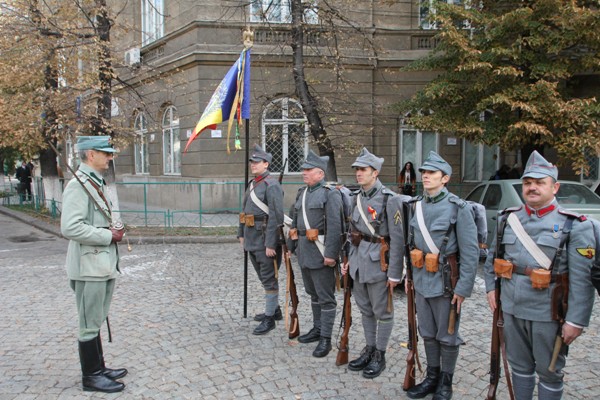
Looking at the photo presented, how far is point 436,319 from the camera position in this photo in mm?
3910

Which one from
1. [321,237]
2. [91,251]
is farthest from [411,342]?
[91,251]

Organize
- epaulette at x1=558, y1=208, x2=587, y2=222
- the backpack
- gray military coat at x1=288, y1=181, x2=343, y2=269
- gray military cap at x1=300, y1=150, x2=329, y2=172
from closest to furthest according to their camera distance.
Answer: the backpack < epaulette at x1=558, y1=208, x2=587, y2=222 < gray military coat at x1=288, y1=181, x2=343, y2=269 < gray military cap at x1=300, y1=150, x2=329, y2=172

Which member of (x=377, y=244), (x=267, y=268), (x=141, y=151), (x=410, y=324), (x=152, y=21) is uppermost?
(x=152, y=21)

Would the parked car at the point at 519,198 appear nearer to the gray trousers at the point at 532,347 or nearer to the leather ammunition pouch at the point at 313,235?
the leather ammunition pouch at the point at 313,235

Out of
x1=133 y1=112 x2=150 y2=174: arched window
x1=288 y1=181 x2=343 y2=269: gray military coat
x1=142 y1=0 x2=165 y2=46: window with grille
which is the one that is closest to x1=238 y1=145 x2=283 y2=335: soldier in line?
x1=288 y1=181 x2=343 y2=269: gray military coat

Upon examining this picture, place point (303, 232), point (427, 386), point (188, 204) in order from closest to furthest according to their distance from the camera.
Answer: point (427, 386) → point (303, 232) → point (188, 204)

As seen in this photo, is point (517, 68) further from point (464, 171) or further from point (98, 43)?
point (98, 43)

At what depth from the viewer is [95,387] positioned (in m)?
4.11

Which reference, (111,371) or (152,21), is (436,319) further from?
(152,21)

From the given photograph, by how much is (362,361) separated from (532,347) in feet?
5.42

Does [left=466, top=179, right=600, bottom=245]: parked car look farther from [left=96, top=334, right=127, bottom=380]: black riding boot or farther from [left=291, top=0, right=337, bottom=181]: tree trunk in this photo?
[left=96, top=334, right=127, bottom=380]: black riding boot

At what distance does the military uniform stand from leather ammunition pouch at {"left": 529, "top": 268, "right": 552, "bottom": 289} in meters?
1.19

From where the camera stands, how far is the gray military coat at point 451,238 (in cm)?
375

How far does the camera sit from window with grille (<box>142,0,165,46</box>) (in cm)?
1841
